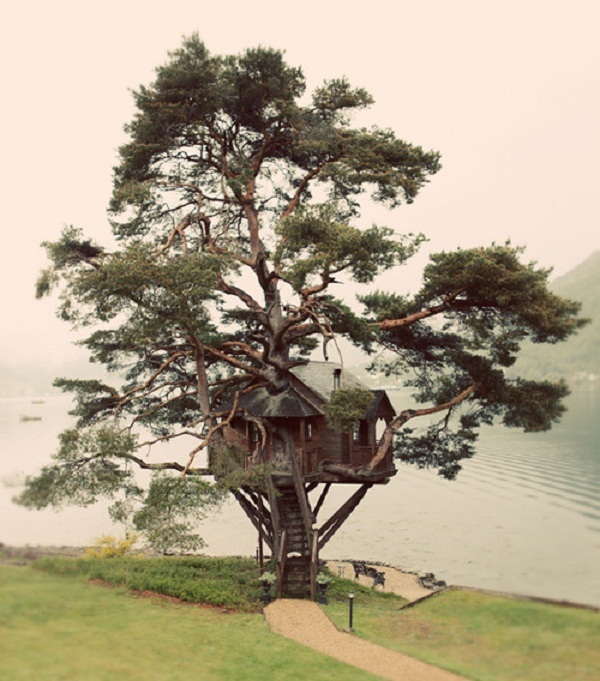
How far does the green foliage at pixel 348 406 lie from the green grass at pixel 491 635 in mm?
6211

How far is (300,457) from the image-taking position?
75.3ft

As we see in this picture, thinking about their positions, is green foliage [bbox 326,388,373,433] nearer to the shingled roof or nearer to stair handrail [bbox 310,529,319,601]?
the shingled roof

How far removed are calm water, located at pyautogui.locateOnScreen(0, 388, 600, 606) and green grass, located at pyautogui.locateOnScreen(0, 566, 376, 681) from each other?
688 centimetres

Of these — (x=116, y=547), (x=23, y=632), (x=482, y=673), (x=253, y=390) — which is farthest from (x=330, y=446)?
(x=23, y=632)

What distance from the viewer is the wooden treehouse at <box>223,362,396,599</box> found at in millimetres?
22594

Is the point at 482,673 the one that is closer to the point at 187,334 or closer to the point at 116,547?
the point at 187,334

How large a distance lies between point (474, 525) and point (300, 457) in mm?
28535

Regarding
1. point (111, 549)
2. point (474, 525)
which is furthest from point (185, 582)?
point (474, 525)

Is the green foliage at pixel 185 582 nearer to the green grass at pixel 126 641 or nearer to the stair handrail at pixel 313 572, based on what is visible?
the green grass at pixel 126 641

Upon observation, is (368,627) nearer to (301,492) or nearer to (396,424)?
(301,492)

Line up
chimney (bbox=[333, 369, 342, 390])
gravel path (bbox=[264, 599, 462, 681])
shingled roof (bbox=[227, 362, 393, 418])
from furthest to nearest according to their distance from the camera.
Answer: chimney (bbox=[333, 369, 342, 390]), shingled roof (bbox=[227, 362, 393, 418]), gravel path (bbox=[264, 599, 462, 681])

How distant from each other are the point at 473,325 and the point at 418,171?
688cm

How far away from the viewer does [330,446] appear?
2402cm

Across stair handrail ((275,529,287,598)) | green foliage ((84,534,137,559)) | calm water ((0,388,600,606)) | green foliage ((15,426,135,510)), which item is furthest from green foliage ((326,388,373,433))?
green foliage ((84,534,137,559))
